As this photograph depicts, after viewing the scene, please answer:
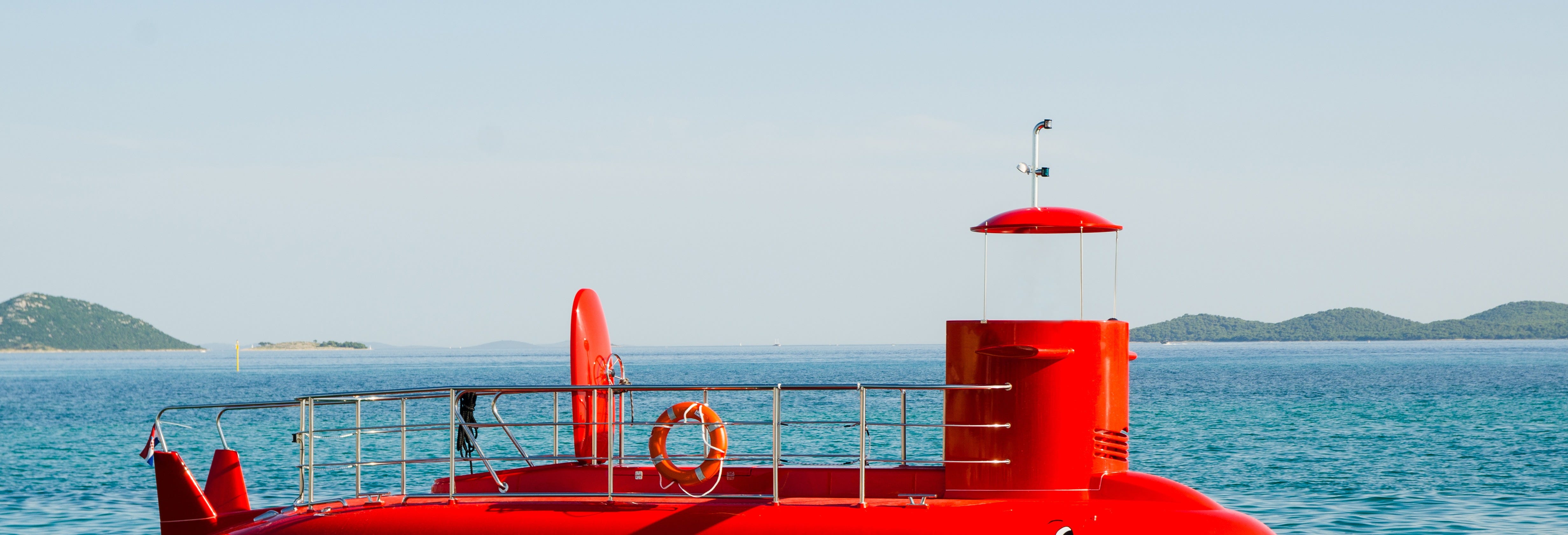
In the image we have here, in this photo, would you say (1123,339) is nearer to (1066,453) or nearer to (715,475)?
(1066,453)

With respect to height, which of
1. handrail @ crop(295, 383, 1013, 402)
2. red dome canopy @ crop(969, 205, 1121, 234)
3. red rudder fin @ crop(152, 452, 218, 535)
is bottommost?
red rudder fin @ crop(152, 452, 218, 535)

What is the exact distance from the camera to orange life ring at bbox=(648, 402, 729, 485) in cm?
788

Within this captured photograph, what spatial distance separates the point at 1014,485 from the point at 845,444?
16.0 meters

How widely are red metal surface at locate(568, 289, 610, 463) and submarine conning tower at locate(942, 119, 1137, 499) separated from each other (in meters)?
3.26

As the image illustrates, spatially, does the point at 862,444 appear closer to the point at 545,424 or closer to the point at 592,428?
the point at 545,424

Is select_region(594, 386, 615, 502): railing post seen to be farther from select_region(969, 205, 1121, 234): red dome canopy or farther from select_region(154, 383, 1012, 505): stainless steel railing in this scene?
select_region(969, 205, 1121, 234): red dome canopy

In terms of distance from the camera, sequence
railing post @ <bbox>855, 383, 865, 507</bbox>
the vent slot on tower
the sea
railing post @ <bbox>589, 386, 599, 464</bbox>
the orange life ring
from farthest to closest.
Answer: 1. the sea
2. railing post @ <bbox>589, 386, 599, 464</bbox>
3. the vent slot on tower
4. the orange life ring
5. railing post @ <bbox>855, 383, 865, 507</bbox>

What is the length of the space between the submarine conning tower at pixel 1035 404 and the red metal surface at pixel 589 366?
3.26m

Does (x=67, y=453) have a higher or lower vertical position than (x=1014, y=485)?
lower

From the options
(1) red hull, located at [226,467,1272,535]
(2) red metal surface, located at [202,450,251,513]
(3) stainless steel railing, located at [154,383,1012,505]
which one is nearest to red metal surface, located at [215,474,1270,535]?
(1) red hull, located at [226,467,1272,535]

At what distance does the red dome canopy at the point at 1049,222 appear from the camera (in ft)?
27.2

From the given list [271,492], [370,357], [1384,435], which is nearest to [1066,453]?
[271,492]

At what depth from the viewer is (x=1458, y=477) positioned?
19.5 metres

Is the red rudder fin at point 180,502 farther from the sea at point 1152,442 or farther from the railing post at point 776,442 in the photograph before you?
the railing post at point 776,442
